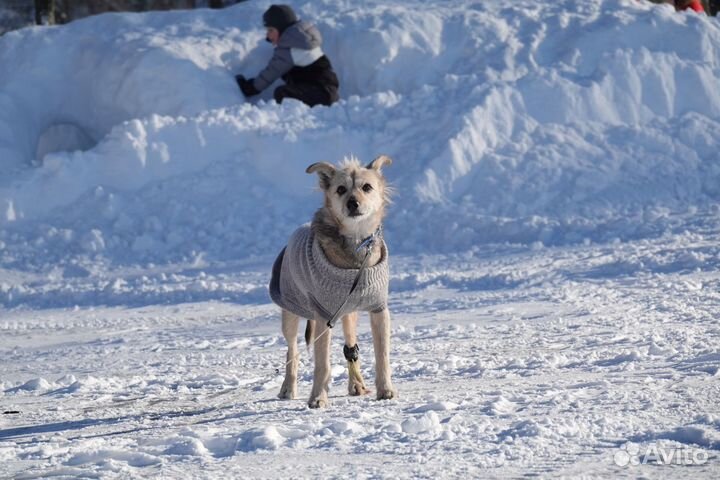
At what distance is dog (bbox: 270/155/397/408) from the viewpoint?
6.32 meters

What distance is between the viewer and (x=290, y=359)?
6.92 meters

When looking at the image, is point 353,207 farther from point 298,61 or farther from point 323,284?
point 298,61

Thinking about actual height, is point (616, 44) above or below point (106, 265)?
above

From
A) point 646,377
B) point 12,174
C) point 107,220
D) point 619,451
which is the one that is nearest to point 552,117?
point 107,220

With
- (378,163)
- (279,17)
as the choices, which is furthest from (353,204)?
(279,17)

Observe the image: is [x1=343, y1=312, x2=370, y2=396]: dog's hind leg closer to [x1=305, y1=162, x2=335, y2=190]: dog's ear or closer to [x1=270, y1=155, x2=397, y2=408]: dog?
[x1=270, y1=155, x2=397, y2=408]: dog

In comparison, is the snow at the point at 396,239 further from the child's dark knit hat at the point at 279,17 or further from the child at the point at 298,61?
the child's dark knit hat at the point at 279,17

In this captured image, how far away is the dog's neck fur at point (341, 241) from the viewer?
6431mm

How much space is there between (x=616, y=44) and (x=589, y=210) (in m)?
3.52

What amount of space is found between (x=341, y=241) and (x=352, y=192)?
11.1 inches

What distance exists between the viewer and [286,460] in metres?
4.95

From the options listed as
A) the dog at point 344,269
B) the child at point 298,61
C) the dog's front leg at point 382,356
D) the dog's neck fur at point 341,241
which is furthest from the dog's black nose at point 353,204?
the child at point 298,61

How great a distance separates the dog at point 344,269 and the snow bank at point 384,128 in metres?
5.75

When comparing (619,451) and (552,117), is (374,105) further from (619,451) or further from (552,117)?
(619,451)
